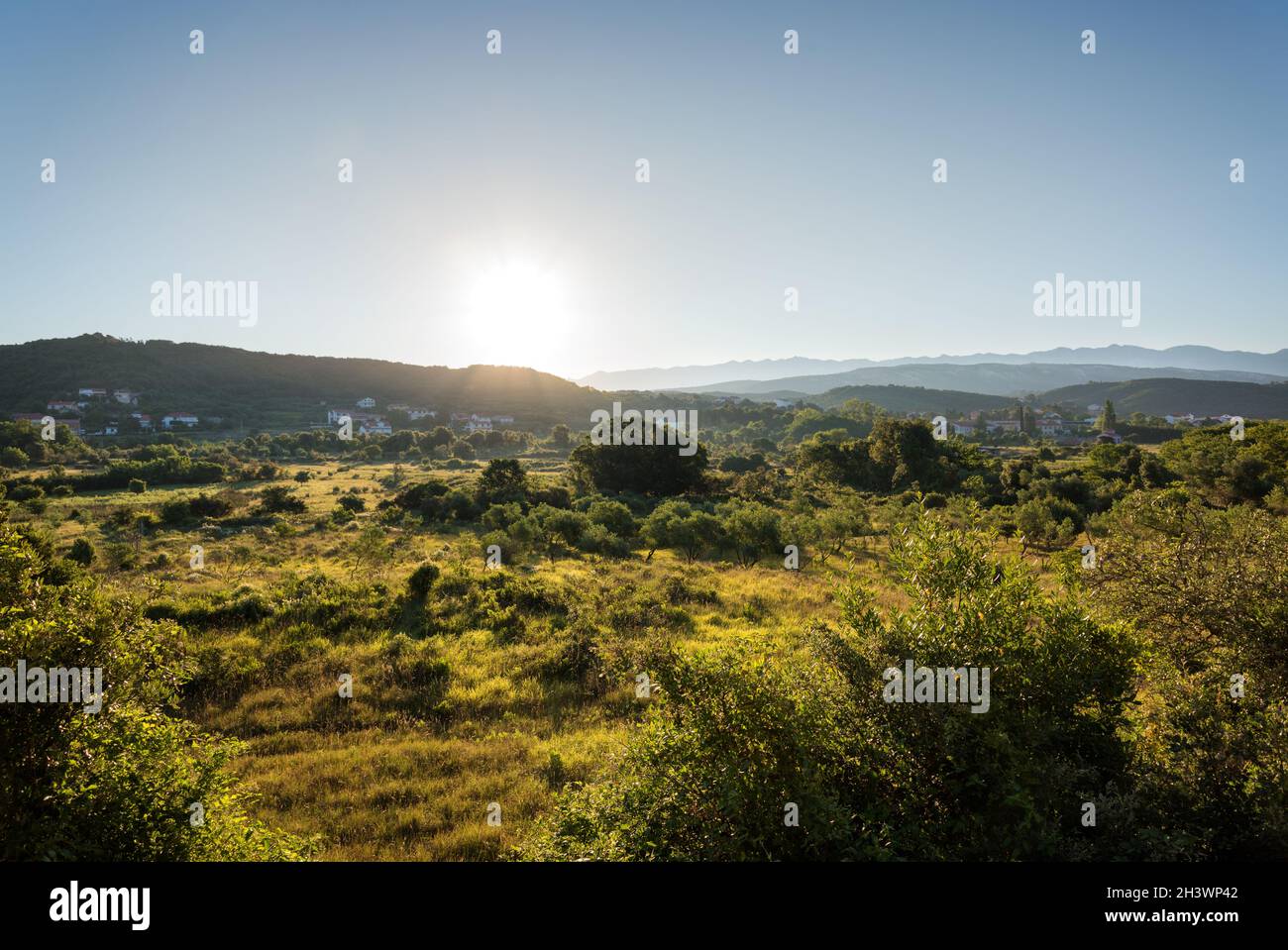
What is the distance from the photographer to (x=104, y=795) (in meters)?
6.08

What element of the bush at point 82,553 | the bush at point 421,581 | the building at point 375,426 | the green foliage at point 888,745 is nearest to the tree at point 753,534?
the bush at point 421,581

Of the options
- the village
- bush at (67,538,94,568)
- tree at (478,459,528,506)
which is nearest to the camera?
bush at (67,538,94,568)

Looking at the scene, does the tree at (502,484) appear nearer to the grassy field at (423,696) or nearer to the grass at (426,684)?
the grass at (426,684)

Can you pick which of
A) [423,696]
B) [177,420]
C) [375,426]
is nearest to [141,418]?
[177,420]

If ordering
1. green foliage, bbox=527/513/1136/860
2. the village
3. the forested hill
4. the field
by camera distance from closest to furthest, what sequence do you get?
1. green foliage, bbox=527/513/1136/860
2. the field
3. the village
4. the forested hill

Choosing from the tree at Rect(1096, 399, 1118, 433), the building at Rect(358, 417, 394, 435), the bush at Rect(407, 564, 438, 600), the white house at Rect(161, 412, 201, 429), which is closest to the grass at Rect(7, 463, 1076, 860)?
the bush at Rect(407, 564, 438, 600)

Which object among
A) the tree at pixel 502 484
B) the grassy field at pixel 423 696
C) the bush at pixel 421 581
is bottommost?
the grassy field at pixel 423 696

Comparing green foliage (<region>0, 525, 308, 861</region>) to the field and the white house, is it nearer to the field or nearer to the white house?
the field

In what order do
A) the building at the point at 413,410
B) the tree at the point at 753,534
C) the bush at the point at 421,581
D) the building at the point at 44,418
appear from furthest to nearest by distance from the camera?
the building at the point at 413,410
the building at the point at 44,418
the tree at the point at 753,534
the bush at the point at 421,581

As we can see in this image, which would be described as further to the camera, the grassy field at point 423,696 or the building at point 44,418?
the building at point 44,418

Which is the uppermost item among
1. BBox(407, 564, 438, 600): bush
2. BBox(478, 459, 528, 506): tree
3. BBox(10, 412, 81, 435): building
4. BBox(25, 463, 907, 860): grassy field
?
BBox(10, 412, 81, 435): building

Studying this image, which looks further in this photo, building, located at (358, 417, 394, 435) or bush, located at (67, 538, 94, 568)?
building, located at (358, 417, 394, 435)
